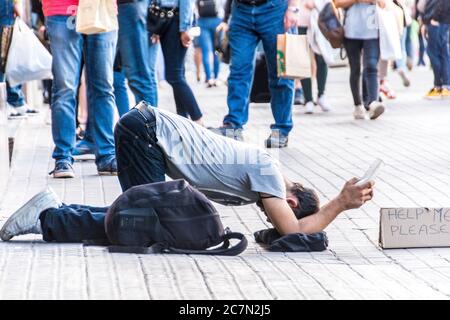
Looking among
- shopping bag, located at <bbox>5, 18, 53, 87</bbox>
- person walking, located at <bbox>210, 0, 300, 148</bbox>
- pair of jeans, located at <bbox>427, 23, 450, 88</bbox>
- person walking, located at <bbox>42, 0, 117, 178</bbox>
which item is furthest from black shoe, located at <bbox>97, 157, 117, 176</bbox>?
pair of jeans, located at <bbox>427, 23, 450, 88</bbox>

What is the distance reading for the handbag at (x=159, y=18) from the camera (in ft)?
34.6

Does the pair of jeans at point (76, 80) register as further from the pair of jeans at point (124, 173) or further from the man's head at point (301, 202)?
the man's head at point (301, 202)

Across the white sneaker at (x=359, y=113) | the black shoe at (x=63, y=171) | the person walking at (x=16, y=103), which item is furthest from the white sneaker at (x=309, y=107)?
the black shoe at (x=63, y=171)

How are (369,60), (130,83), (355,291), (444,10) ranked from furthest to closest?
1. (444,10)
2. (369,60)
3. (130,83)
4. (355,291)

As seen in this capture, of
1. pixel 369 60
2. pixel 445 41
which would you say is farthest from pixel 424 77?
pixel 369 60

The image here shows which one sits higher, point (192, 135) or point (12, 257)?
point (192, 135)

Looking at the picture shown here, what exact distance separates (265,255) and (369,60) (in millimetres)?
7039

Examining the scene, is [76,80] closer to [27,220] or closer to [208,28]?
[27,220]

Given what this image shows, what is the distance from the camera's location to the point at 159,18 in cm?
1054

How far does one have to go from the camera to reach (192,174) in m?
6.55

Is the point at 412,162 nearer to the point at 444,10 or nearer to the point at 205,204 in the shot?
the point at 205,204

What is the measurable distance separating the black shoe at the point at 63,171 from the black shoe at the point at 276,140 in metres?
2.34

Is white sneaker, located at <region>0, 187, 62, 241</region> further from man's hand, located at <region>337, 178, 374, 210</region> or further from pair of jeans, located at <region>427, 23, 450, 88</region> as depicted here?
pair of jeans, located at <region>427, 23, 450, 88</region>

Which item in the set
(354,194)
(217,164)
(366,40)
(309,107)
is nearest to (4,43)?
(366,40)
